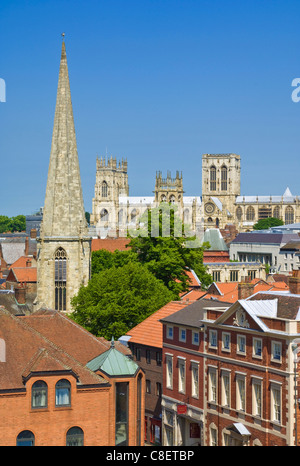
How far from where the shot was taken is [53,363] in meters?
40.8

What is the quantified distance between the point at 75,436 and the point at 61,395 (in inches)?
79.6

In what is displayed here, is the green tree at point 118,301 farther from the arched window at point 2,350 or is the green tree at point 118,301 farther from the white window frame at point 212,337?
the arched window at point 2,350

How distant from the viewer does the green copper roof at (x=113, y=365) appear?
42.4m

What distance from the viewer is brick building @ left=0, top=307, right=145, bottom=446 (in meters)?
39.9

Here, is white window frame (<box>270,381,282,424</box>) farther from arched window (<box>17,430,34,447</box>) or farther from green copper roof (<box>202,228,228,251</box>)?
green copper roof (<box>202,228,228,251</box>)

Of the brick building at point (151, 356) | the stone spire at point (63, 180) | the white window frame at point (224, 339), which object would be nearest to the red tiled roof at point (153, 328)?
the brick building at point (151, 356)

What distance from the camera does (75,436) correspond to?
4072 centimetres

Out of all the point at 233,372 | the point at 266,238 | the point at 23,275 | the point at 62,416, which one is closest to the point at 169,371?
the point at 233,372

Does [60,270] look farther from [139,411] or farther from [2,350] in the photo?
[139,411]

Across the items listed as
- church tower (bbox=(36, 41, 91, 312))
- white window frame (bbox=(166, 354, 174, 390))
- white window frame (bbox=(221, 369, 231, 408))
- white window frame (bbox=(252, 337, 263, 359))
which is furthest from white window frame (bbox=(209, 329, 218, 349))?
church tower (bbox=(36, 41, 91, 312))

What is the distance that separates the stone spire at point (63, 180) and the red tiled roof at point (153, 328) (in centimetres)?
1681

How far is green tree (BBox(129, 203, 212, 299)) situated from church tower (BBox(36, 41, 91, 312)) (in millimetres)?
7146

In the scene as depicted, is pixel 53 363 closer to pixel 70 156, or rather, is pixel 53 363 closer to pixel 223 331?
pixel 223 331

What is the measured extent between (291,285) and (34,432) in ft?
67.2
